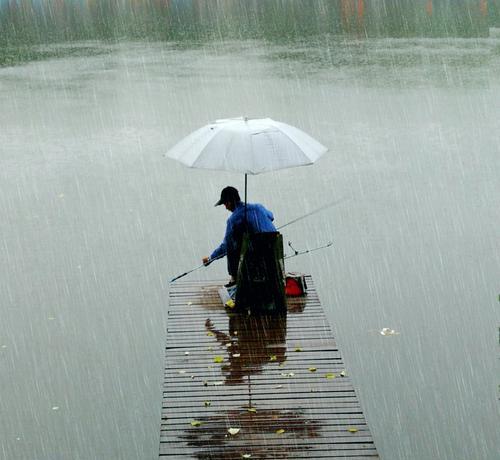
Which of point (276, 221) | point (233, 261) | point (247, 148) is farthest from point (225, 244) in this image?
point (276, 221)

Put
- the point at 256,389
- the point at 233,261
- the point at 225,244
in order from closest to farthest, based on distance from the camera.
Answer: the point at 256,389
the point at 225,244
the point at 233,261

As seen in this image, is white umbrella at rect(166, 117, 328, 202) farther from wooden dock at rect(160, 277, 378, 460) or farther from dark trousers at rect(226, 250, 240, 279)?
wooden dock at rect(160, 277, 378, 460)

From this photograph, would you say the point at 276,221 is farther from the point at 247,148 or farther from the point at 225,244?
the point at 247,148

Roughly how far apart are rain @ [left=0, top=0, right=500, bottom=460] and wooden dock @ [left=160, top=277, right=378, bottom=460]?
0.27 feet

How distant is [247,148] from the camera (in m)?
9.31

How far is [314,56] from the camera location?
32.4 meters

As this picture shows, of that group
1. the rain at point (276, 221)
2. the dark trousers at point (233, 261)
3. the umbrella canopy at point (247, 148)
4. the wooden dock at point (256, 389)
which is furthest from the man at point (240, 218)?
the rain at point (276, 221)

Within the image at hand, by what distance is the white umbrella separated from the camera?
30.3 ft

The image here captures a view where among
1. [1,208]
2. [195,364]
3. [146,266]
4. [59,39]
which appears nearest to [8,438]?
[195,364]

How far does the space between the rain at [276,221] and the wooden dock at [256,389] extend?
0.27 feet

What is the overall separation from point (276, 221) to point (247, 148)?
5322mm

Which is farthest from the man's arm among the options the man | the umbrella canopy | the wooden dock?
the umbrella canopy

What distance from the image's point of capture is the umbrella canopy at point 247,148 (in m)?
9.24

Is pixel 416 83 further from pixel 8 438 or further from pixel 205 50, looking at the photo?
pixel 8 438
